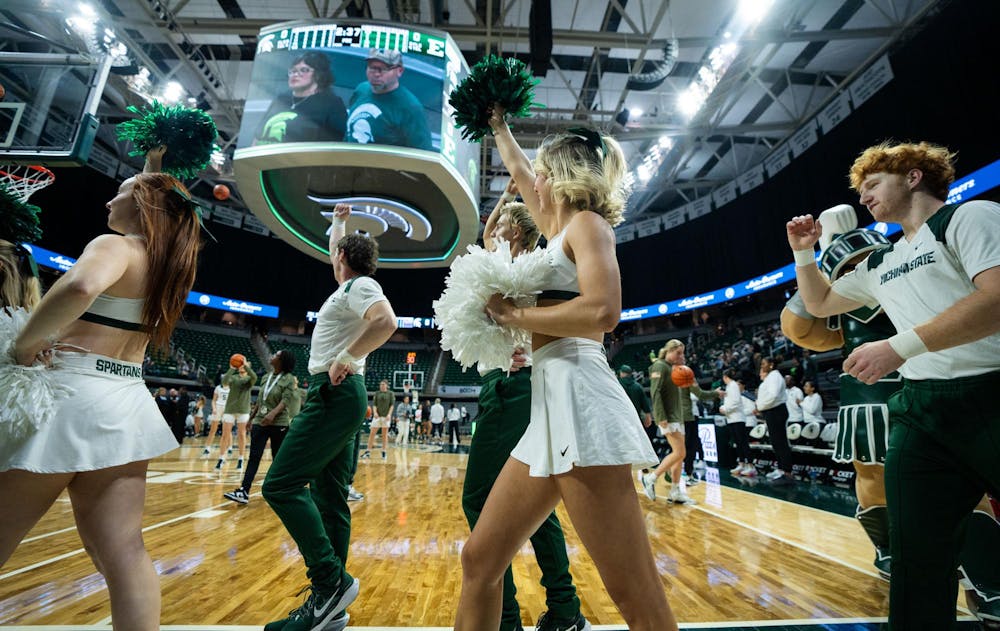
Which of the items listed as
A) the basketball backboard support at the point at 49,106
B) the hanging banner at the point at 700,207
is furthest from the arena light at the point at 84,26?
the hanging banner at the point at 700,207

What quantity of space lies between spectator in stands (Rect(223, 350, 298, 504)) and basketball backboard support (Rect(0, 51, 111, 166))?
2603mm

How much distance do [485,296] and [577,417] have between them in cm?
42

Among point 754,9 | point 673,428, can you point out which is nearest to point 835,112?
point 754,9

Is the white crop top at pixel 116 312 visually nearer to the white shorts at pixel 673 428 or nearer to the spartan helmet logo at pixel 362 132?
the white shorts at pixel 673 428

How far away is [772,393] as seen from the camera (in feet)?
22.6

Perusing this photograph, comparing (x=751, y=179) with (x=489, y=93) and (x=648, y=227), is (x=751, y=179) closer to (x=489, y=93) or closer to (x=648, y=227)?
(x=648, y=227)

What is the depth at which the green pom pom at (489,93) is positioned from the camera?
1.87 metres

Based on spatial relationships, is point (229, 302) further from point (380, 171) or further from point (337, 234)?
point (337, 234)

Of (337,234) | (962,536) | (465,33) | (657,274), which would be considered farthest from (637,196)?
(962,536)

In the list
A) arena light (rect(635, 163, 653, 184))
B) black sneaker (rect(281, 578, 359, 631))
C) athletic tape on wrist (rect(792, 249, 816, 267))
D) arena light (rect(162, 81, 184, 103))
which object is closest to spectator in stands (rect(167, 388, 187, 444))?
arena light (rect(162, 81, 184, 103))

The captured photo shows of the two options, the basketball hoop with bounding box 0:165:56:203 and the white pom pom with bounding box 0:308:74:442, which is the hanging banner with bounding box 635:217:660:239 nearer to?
the basketball hoop with bounding box 0:165:56:203

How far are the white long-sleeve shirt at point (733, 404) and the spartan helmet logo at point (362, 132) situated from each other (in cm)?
721

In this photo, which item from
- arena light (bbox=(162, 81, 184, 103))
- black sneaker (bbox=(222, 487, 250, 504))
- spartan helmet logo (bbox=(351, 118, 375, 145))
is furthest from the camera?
arena light (bbox=(162, 81, 184, 103))

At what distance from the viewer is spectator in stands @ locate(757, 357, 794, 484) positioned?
689 cm
